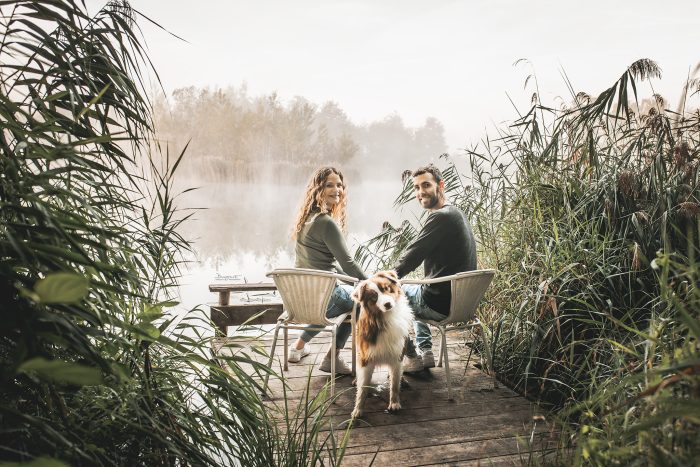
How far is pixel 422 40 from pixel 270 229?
313 centimetres

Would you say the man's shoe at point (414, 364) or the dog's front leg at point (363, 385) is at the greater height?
the dog's front leg at point (363, 385)

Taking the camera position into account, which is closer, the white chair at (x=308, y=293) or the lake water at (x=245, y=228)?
the white chair at (x=308, y=293)

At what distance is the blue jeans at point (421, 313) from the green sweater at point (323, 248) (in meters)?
0.37

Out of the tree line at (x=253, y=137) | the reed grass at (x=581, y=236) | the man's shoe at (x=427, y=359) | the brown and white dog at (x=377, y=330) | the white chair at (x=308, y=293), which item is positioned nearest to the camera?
the brown and white dog at (x=377, y=330)

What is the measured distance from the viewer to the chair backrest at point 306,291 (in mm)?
2973

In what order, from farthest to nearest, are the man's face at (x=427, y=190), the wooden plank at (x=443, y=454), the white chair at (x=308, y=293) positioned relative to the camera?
the man's face at (x=427, y=190) < the white chair at (x=308, y=293) < the wooden plank at (x=443, y=454)

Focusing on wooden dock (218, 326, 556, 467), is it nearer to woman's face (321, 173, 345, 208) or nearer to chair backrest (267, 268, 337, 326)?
chair backrest (267, 268, 337, 326)

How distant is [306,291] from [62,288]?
2.44 metres

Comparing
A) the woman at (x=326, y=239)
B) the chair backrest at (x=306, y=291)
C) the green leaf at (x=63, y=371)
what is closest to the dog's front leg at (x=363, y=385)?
the chair backrest at (x=306, y=291)

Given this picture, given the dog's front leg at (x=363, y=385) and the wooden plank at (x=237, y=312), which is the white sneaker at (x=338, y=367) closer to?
the dog's front leg at (x=363, y=385)

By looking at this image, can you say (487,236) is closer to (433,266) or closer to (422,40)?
(433,266)

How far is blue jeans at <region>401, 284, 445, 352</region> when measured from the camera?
326 centimetres

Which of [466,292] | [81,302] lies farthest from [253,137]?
[81,302]

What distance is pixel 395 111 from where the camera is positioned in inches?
300
